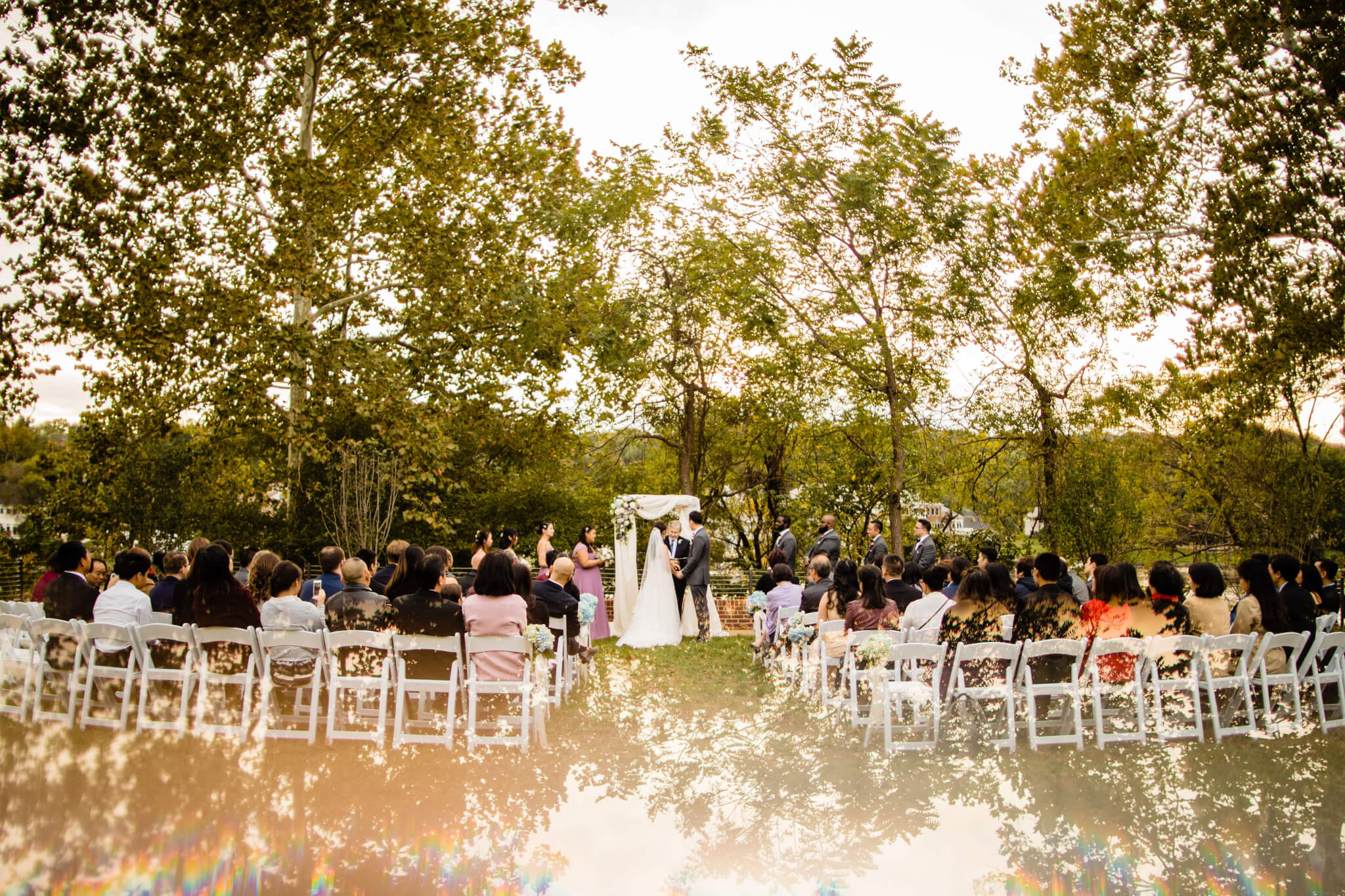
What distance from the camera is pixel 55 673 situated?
7.09 m

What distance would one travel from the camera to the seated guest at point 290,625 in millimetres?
6617

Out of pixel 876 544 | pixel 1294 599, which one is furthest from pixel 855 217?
pixel 1294 599

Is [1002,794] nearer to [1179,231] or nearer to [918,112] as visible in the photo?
[1179,231]

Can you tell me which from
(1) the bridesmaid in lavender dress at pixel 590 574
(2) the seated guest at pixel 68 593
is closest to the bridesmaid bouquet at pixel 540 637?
(2) the seated guest at pixel 68 593

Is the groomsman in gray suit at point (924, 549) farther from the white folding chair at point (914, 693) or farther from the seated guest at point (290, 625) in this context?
the seated guest at point (290, 625)

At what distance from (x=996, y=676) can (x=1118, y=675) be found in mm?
821

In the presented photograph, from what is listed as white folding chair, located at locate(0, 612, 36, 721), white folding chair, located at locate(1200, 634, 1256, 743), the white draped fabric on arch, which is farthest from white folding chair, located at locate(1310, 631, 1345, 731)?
white folding chair, located at locate(0, 612, 36, 721)

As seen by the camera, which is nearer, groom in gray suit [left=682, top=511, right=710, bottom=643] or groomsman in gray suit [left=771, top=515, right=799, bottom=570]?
groomsman in gray suit [left=771, top=515, right=799, bottom=570]

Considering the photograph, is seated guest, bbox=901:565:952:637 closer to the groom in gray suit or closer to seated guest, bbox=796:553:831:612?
seated guest, bbox=796:553:831:612

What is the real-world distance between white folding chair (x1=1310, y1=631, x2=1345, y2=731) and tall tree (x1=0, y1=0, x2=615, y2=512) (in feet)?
29.0

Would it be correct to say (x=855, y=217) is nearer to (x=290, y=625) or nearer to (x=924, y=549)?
(x=924, y=549)

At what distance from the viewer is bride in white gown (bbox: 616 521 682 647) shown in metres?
12.6

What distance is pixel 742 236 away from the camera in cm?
1681

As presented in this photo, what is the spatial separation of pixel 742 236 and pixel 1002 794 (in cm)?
1250
